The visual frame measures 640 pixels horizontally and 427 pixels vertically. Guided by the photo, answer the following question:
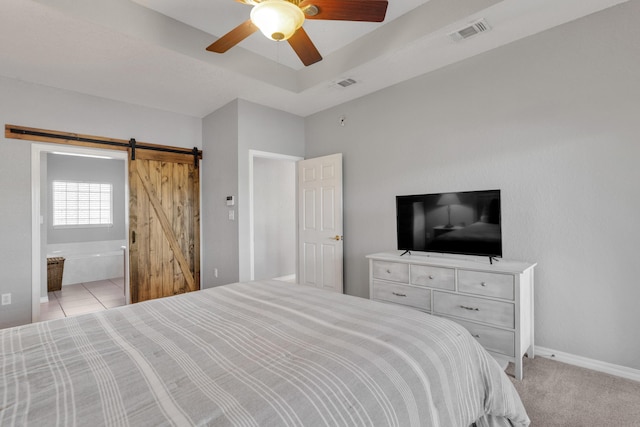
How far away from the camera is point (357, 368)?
107 cm

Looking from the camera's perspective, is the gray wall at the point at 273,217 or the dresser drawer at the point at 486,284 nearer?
the dresser drawer at the point at 486,284

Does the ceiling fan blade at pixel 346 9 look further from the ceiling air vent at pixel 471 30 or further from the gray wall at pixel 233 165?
the gray wall at pixel 233 165

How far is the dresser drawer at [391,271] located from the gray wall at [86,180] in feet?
18.9

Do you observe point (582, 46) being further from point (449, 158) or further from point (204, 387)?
point (204, 387)

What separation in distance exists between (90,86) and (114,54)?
3.16ft

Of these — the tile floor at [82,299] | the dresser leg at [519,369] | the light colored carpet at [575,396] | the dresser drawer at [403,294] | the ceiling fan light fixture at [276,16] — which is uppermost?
the ceiling fan light fixture at [276,16]

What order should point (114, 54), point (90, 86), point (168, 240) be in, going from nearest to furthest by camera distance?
point (114, 54), point (90, 86), point (168, 240)

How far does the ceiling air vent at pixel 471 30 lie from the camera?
96.3 inches

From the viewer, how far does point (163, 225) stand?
4.23m

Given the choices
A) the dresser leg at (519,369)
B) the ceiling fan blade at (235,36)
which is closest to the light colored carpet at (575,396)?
the dresser leg at (519,369)

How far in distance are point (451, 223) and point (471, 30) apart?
5.41ft

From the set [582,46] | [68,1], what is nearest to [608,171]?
[582,46]

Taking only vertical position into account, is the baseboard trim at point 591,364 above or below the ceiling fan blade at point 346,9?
below

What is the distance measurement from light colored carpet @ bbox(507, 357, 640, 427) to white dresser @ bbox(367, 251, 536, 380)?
0.52ft
